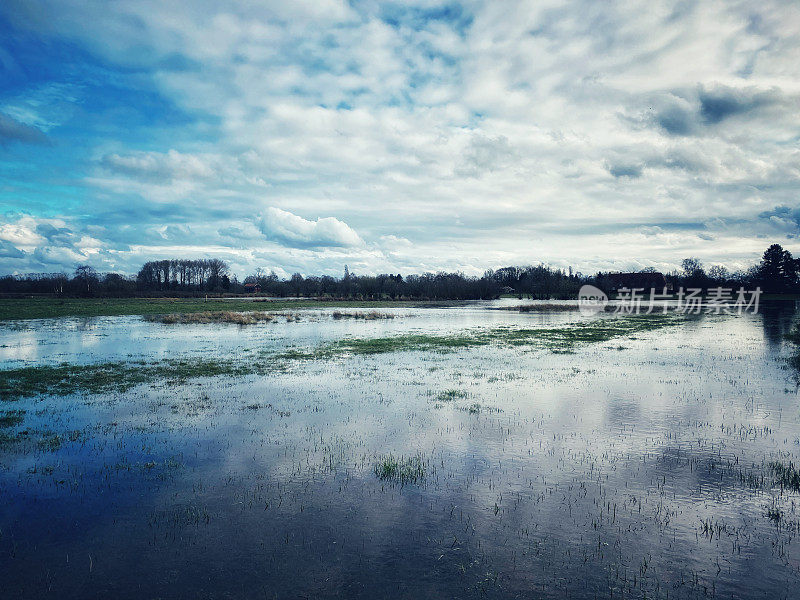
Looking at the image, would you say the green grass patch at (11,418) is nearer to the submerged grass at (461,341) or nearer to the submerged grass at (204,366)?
the submerged grass at (204,366)

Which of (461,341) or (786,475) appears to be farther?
(461,341)

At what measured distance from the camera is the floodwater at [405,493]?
24.9 ft

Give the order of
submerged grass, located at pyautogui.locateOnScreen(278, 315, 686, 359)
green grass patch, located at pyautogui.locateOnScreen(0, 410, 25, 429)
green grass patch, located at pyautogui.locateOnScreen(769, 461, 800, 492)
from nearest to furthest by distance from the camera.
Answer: green grass patch, located at pyautogui.locateOnScreen(769, 461, 800, 492)
green grass patch, located at pyautogui.locateOnScreen(0, 410, 25, 429)
submerged grass, located at pyautogui.locateOnScreen(278, 315, 686, 359)

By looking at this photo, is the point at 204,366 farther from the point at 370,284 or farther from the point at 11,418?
the point at 370,284

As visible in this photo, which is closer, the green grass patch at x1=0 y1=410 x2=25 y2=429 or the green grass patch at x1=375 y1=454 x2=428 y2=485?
the green grass patch at x1=375 y1=454 x2=428 y2=485

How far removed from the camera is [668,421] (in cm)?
1631

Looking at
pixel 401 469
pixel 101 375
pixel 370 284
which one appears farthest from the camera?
pixel 370 284

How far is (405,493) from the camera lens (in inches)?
419

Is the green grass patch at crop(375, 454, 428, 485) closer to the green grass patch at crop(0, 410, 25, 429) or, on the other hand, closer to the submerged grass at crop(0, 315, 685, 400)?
the green grass patch at crop(0, 410, 25, 429)

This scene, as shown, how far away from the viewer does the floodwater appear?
7.60m

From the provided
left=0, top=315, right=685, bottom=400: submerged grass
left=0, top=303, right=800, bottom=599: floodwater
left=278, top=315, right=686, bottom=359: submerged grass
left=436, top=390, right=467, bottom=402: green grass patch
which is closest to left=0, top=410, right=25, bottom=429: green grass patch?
left=0, top=303, right=800, bottom=599: floodwater

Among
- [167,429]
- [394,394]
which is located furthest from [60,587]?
[394,394]

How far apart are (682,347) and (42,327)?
64.5 m

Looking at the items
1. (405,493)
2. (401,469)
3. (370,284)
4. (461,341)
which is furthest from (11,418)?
(370,284)
